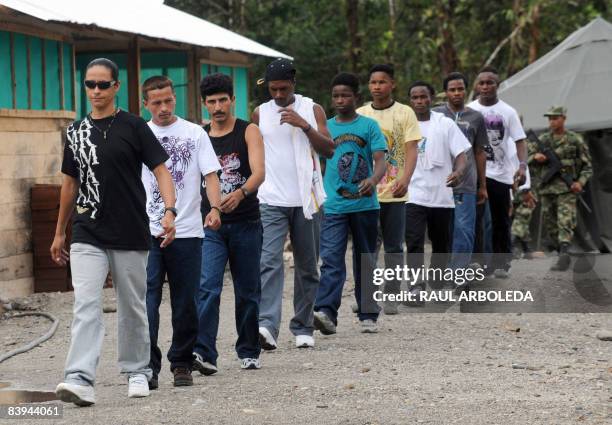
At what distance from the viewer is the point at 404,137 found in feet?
34.2

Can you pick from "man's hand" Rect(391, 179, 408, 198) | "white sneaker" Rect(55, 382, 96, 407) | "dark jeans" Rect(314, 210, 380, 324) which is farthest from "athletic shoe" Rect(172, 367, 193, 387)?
"man's hand" Rect(391, 179, 408, 198)

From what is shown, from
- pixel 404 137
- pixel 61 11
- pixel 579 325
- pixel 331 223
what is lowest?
pixel 579 325

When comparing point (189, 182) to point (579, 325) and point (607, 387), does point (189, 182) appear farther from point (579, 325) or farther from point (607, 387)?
point (579, 325)

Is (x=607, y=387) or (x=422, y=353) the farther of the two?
(x=422, y=353)

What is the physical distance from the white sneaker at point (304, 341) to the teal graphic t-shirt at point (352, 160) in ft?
3.67

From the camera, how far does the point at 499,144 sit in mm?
13305

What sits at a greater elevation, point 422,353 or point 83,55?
point 83,55

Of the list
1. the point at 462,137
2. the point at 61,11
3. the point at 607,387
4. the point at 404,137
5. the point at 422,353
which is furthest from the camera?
the point at 61,11

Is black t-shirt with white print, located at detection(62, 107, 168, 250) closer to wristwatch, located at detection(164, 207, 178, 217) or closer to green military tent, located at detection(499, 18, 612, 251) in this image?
wristwatch, located at detection(164, 207, 178, 217)

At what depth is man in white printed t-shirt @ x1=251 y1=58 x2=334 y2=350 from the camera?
8.68 metres

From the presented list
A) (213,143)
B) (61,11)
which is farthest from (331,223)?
(61,11)

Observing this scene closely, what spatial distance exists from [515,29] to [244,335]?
18189 millimetres

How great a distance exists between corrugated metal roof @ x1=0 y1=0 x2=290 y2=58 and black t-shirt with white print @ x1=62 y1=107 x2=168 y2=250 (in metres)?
6.02

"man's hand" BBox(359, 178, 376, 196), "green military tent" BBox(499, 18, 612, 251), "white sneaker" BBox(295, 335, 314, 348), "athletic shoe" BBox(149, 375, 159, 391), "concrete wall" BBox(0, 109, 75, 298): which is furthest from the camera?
"green military tent" BBox(499, 18, 612, 251)
